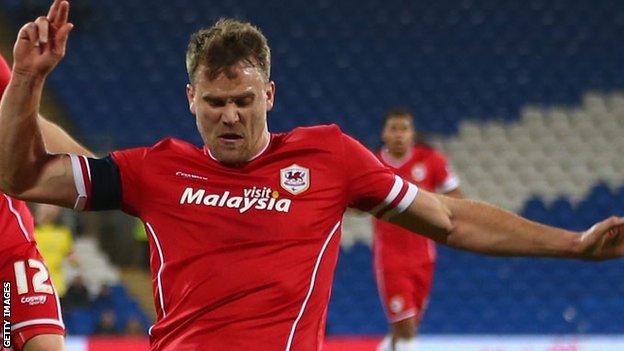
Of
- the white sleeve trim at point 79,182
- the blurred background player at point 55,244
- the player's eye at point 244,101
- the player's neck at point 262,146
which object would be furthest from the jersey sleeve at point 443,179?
the white sleeve trim at point 79,182

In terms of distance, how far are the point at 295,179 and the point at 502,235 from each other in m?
0.52

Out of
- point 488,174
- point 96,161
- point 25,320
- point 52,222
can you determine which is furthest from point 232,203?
point 488,174

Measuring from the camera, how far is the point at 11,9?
11.9 metres

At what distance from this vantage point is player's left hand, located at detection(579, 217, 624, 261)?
2729mm

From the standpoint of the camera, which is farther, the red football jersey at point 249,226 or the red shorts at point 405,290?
the red shorts at point 405,290

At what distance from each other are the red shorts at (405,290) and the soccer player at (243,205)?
16.0ft

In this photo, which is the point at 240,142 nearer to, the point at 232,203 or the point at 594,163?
the point at 232,203

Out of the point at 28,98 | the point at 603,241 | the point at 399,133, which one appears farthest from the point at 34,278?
the point at 399,133

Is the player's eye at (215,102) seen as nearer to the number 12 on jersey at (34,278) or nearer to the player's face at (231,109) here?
the player's face at (231,109)

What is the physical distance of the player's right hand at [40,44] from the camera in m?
2.45

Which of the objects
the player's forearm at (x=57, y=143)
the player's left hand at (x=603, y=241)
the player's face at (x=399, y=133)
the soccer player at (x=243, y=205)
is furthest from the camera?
the player's face at (x=399, y=133)

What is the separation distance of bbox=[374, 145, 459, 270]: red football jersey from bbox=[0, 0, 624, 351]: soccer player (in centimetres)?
491

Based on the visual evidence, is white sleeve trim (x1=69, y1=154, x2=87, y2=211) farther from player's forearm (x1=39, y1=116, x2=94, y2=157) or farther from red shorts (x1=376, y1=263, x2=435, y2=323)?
red shorts (x1=376, y1=263, x2=435, y2=323)

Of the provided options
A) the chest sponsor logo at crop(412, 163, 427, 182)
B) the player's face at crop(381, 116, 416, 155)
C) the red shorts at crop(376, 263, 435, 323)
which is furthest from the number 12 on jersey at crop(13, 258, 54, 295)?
the chest sponsor logo at crop(412, 163, 427, 182)
